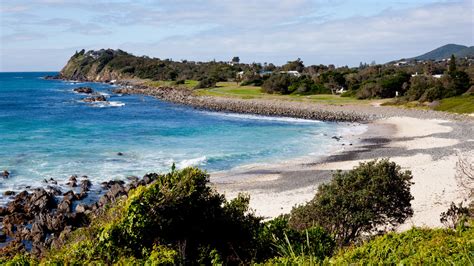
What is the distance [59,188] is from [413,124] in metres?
34.8

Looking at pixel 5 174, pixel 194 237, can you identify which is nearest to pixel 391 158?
pixel 194 237

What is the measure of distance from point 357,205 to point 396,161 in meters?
17.0

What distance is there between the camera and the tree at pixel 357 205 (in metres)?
13.3

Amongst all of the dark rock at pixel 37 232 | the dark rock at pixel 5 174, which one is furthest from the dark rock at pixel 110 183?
the dark rock at pixel 37 232

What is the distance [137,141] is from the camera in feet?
136

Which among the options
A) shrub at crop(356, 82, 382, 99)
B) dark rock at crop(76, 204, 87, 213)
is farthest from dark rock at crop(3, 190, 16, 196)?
shrub at crop(356, 82, 382, 99)

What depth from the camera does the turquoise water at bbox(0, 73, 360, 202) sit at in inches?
1212

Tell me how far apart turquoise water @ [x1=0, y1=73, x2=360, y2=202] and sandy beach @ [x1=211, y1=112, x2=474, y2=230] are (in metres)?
2.87

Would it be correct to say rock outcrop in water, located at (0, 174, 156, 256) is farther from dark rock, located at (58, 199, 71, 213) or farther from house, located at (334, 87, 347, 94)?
house, located at (334, 87, 347, 94)

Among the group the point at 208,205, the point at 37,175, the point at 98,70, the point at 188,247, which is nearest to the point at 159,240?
the point at 188,247

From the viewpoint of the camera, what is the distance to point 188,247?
10.1 metres

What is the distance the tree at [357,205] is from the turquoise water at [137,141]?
1624 centimetres

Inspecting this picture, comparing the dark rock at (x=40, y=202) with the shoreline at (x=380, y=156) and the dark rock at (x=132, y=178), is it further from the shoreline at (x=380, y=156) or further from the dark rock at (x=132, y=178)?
the shoreline at (x=380, y=156)

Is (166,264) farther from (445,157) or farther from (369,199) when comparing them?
(445,157)
